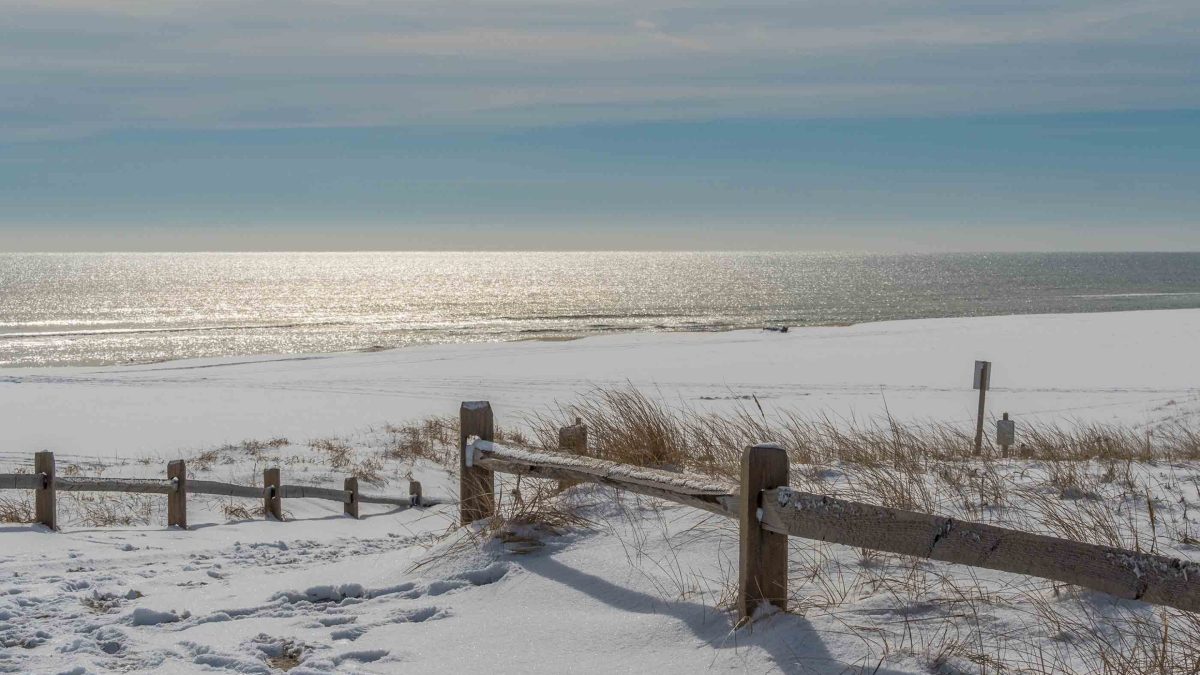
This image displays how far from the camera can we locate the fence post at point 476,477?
7.11 m

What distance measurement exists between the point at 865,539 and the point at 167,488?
7.99m

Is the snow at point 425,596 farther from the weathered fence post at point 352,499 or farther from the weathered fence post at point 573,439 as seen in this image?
the weathered fence post at point 573,439

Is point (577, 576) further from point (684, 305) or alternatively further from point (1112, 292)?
point (1112, 292)

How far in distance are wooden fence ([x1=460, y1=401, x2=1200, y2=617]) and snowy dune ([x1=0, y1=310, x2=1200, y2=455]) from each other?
1188 centimetres

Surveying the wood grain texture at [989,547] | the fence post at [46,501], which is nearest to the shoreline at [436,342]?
the fence post at [46,501]

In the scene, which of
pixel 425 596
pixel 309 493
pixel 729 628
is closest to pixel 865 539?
pixel 729 628

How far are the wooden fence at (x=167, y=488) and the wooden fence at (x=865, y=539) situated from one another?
228 inches

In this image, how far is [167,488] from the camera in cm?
979

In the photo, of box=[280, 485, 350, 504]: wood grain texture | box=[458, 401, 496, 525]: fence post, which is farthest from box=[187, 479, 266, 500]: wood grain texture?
box=[458, 401, 496, 525]: fence post

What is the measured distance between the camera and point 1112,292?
116 metres

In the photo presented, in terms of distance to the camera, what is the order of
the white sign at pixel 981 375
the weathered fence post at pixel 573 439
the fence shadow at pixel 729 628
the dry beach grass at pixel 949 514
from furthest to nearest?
the white sign at pixel 981 375, the weathered fence post at pixel 573 439, the fence shadow at pixel 729 628, the dry beach grass at pixel 949 514

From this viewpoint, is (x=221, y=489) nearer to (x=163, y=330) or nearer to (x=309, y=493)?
(x=309, y=493)

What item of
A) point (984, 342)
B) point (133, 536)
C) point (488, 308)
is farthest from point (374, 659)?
point (488, 308)

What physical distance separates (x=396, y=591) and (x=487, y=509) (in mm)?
1210
